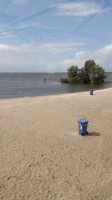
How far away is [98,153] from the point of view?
22.6ft

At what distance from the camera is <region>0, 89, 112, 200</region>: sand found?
4.79 metres

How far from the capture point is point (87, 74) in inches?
2383

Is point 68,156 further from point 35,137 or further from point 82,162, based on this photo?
point 35,137

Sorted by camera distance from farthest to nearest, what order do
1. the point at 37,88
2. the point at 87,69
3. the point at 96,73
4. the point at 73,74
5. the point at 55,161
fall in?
the point at 73,74 → the point at 87,69 → the point at 96,73 → the point at 37,88 → the point at 55,161

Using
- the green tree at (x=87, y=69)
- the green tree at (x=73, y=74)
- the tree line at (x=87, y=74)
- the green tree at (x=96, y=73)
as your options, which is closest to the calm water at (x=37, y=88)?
the green tree at (x=96, y=73)

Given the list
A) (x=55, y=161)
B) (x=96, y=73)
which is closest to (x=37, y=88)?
(x=96, y=73)

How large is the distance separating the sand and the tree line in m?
48.4

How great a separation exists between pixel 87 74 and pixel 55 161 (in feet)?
186

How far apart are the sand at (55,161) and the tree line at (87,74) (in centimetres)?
4838

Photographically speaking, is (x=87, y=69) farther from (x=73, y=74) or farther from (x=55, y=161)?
(x=55, y=161)

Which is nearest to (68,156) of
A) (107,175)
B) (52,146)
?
(52,146)

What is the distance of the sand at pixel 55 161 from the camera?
479cm

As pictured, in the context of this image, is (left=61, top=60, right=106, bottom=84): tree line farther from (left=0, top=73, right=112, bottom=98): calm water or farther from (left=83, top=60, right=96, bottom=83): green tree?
(left=0, top=73, right=112, bottom=98): calm water

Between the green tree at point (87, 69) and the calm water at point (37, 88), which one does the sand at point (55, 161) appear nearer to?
the calm water at point (37, 88)
